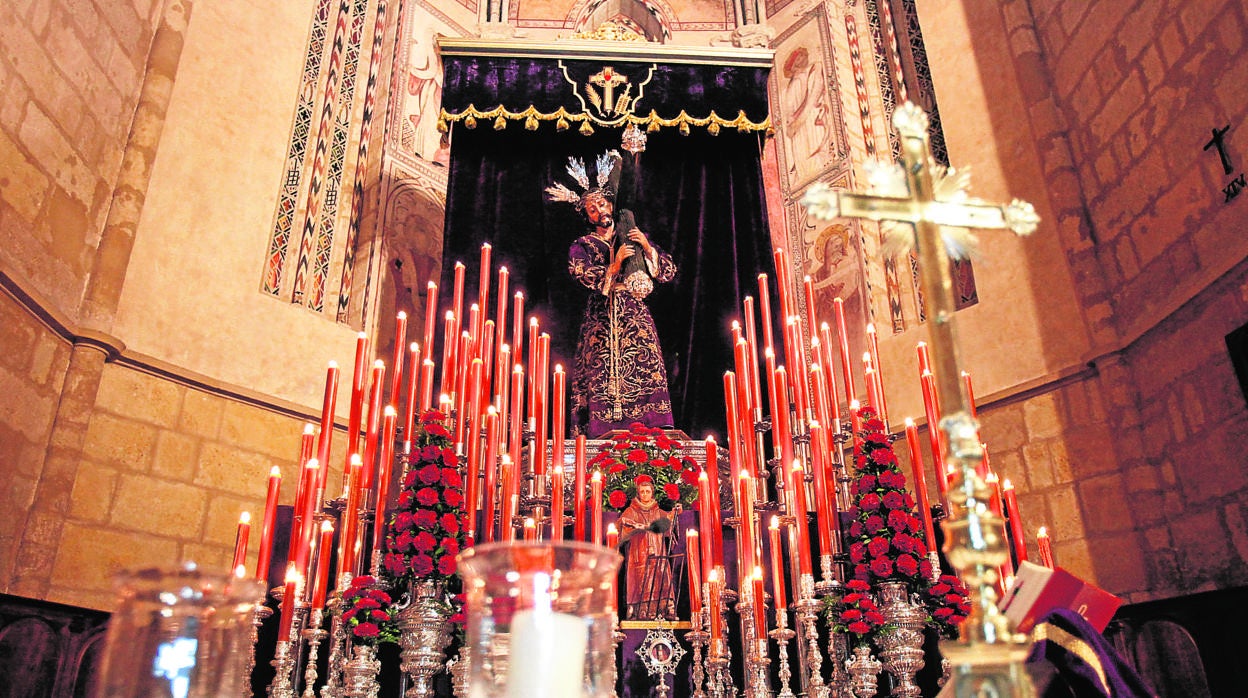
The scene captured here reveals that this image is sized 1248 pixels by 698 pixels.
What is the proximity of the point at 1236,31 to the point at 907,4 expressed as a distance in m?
3.52

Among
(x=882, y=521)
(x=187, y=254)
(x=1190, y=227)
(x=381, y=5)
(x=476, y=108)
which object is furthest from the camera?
(x=381, y=5)

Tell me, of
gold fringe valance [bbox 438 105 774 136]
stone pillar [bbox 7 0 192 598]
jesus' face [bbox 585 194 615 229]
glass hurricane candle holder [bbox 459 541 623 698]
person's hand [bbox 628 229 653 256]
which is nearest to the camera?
glass hurricane candle holder [bbox 459 541 623 698]

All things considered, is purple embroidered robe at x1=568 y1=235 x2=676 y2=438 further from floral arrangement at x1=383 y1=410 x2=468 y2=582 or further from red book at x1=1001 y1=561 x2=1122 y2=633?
red book at x1=1001 y1=561 x2=1122 y2=633

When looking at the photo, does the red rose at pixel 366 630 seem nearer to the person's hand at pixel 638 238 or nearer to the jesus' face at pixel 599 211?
the person's hand at pixel 638 238

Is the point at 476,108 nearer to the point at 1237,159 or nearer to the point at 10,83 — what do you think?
the point at 10,83

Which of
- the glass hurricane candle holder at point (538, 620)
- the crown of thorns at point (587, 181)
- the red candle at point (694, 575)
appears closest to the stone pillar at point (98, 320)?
the crown of thorns at point (587, 181)

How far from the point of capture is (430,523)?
342 cm

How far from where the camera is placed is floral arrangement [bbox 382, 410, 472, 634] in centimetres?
336

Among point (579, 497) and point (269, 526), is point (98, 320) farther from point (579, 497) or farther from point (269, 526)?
point (579, 497)

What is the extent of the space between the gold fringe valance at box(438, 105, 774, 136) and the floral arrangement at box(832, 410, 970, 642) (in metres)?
4.45

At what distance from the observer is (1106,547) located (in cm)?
512

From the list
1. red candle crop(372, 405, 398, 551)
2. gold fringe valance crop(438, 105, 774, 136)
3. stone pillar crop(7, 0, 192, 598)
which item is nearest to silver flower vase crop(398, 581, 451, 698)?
red candle crop(372, 405, 398, 551)

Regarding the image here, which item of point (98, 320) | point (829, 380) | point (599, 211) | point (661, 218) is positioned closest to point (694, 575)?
point (829, 380)

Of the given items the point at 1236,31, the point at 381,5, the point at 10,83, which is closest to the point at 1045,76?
the point at 1236,31
